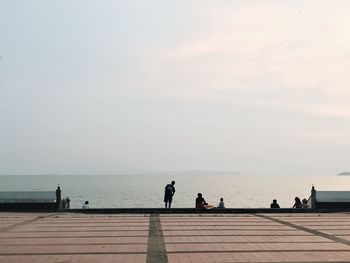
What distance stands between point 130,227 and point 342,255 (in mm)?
8165

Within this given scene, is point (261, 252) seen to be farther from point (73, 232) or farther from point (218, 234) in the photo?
point (73, 232)

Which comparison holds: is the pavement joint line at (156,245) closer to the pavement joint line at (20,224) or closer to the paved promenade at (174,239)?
the paved promenade at (174,239)

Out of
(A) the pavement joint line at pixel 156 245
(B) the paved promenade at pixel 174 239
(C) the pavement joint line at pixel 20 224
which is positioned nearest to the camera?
(A) the pavement joint line at pixel 156 245

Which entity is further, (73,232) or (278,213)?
(278,213)

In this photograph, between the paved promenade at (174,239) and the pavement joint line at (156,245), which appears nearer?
the pavement joint line at (156,245)

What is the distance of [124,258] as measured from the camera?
1196 cm

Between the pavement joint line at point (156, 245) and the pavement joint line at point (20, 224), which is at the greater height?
the pavement joint line at point (20, 224)

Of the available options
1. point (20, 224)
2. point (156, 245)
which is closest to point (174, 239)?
point (156, 245)

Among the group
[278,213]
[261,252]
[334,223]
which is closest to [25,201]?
[278,213]

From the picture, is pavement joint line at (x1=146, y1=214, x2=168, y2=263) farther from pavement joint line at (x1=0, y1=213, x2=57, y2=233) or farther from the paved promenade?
pavement joint line at (x1=0, y1=213, x2=57, y2=233)

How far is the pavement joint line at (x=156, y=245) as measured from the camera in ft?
39.2

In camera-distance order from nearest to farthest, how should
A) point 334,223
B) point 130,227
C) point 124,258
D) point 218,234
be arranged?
1. point 124,258
2. point 218,234
3. point 130,227
4. point 334,223

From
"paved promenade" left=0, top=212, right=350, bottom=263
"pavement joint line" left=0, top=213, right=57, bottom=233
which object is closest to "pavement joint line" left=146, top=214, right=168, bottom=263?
"paved promenade" left=0, top=212, right=350, bottom=263

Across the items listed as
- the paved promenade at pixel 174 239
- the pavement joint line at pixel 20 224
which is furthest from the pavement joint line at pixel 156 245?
the pavement joint line at pixel 20 224
